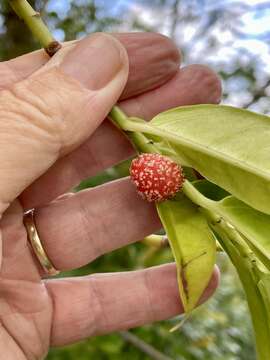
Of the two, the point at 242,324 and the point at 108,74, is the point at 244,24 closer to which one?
the point at 108,74

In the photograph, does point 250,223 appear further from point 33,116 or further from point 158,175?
point 33,116

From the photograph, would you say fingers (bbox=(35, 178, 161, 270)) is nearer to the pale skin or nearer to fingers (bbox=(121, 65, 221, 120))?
the pale skin

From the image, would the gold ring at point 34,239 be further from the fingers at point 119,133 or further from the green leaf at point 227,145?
the green leaf at point 227,145

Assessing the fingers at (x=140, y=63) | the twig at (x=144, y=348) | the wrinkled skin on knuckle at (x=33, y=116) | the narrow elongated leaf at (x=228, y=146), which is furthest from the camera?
the twig at (x=144, y=348)

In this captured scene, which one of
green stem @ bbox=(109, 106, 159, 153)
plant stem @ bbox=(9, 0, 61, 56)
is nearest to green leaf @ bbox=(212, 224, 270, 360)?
green stem @ bbox=(109, 106, 159, 153)

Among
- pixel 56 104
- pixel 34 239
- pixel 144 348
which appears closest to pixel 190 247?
pixel 56 104

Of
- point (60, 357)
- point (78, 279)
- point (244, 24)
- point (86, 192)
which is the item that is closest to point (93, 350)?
point (60, 357)

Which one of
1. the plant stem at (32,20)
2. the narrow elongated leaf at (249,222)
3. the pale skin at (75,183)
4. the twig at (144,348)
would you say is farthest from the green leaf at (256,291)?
the twig at (144,348)
